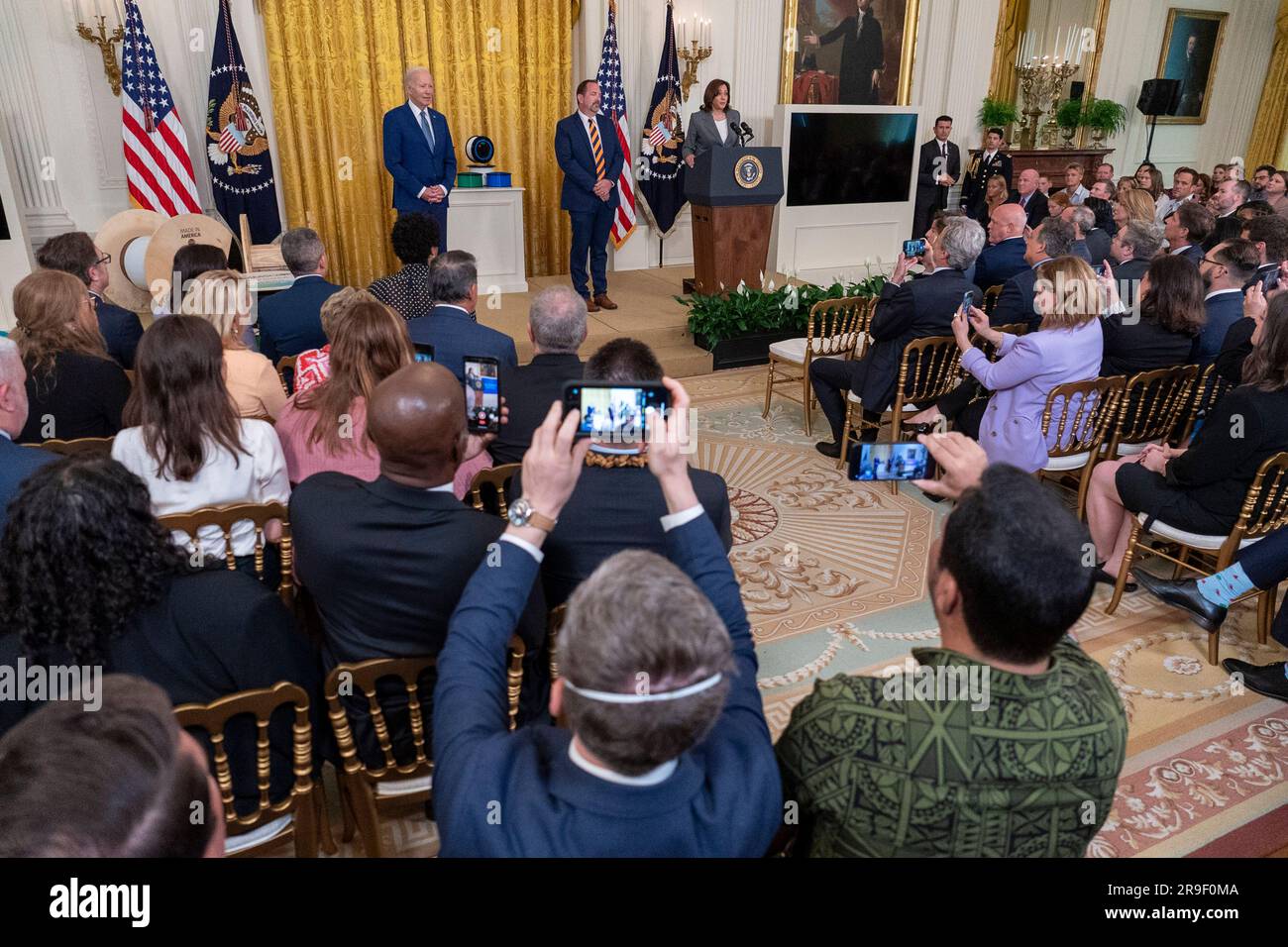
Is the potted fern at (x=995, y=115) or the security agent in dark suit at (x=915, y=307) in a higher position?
the potted fern at (x=995, y=115)

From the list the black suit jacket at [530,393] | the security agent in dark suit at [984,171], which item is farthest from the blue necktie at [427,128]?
the security agent in dark suit at [984,171]

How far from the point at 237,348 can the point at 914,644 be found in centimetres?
282

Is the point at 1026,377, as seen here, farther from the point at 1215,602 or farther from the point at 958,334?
the point at 1215,602

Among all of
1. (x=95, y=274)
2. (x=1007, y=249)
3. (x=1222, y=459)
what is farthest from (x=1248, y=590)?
(x=95, y=274)

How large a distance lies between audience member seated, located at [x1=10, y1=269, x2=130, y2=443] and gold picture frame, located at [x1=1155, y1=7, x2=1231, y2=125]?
12.9m

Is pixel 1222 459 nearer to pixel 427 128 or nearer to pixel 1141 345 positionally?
pixel 1141 345

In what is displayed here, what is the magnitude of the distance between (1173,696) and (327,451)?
2986mm

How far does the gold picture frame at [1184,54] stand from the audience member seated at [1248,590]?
10.7m

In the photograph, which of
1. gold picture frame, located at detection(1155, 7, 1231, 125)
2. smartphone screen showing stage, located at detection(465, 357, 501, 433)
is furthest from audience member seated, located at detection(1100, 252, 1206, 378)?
gold picture frame, located at detection(1155, 7, 1231, 125)

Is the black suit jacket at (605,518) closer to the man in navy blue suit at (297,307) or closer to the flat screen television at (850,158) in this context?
the man in navy blue suit at (297,307)

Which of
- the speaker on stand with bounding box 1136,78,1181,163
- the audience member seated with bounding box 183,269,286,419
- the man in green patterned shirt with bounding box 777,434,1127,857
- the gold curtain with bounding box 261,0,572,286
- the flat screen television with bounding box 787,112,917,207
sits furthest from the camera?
the speaker on stand with bounding box 1136,78,1181,163

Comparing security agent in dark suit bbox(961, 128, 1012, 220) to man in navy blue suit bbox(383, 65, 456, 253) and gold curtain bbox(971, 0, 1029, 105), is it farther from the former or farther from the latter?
man in navy blue suit bbox(383, 65, 456, 253)

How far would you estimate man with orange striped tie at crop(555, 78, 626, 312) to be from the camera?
6.69 meters

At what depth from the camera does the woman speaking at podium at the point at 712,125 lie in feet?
23.4
